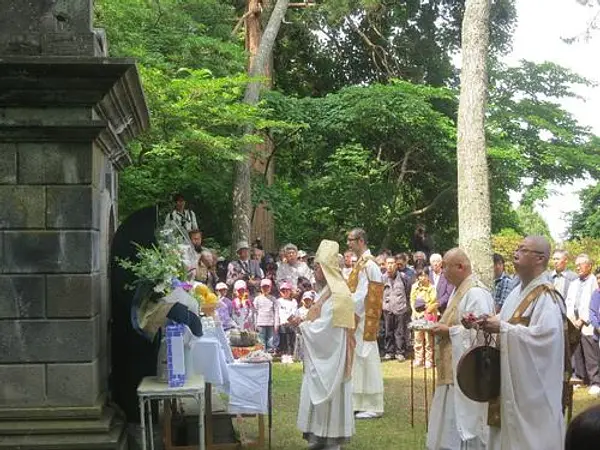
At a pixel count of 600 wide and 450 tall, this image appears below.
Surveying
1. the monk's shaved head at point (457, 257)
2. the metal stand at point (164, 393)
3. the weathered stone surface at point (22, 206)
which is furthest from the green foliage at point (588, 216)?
the weathered stone surface at point (22, 206)

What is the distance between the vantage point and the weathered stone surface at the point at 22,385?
591 cm

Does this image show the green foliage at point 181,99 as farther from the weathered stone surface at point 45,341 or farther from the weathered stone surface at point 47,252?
the weathered stone surface at point 45,341

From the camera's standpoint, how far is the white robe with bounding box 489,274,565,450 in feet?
18.6

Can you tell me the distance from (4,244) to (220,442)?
9.93ft

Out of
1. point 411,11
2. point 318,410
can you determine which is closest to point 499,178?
point 411,11

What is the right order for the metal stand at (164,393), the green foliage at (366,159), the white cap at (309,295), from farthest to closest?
the green foliage at (366,159), the white cap at (309,295), the metal stand at (164,393)

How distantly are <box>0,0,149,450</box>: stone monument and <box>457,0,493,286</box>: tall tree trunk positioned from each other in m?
8.97

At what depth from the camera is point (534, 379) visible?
18.7 ft

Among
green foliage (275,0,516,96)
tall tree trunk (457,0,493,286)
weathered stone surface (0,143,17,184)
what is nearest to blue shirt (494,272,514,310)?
tall tree trunk (457,0,493,286)

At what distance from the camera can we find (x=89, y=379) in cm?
597

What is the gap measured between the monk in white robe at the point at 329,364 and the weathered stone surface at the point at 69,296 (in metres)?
2.52

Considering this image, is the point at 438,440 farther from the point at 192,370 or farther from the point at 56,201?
the point at 56,201

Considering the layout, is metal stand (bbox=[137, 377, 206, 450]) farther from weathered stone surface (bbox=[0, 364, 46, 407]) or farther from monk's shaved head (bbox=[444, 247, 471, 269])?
monk's shaved head (bbox=[444, 247, 471, 269])

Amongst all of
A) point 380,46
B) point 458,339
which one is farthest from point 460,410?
point 380,46
